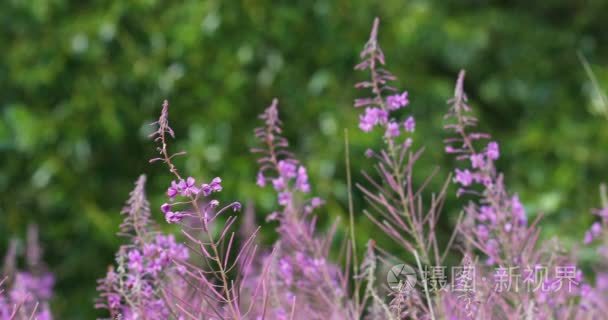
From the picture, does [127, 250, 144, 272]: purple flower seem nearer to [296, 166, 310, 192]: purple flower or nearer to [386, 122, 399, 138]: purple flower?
[296, 166, 310, 192]: purple flower

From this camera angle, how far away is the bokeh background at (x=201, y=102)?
176 inches

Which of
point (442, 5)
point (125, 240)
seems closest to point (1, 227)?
point (125, 240)

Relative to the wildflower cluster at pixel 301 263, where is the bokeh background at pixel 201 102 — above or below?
above

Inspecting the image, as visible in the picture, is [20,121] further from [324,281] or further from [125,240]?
[324,281]

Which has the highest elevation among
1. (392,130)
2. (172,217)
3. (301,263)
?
(392,130)

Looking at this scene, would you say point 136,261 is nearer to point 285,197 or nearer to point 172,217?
point 285,197

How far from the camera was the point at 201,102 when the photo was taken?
4.64 m

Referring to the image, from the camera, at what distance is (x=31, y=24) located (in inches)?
188

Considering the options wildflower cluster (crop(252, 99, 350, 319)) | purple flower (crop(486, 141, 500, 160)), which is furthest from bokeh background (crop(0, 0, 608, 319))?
purple flower (crop(486, 141, 500, 160))

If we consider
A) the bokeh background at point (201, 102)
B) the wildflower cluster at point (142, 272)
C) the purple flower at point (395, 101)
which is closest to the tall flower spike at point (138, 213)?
the wildflower cluster at point (142, 272)

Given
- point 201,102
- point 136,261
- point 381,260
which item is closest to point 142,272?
point 136,261

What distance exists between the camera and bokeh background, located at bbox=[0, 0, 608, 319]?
14.7 ft

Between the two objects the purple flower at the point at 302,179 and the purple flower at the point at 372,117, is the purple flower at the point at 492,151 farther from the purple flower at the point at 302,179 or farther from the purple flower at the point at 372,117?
the purple flower at the point at 302,179

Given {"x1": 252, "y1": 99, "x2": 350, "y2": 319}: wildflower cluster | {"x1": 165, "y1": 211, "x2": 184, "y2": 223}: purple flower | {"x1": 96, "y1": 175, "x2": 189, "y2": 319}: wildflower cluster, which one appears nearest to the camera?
{"x1": 165, "y1": 211, "x2": 184, "y2": 223}: purple flower
